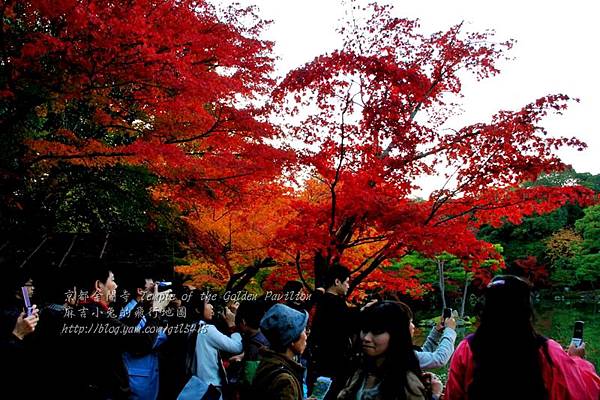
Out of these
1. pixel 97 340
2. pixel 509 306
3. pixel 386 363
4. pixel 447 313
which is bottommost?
pixel 97 340

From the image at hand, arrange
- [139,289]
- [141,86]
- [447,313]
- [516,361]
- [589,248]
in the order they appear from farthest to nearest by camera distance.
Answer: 1. [589,248]
2. [141,86]
3. [139,289]
4. [447,313]
5. [516,361]

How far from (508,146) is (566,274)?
37.1 metres

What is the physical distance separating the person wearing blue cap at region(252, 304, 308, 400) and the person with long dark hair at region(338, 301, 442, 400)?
0.30 meters

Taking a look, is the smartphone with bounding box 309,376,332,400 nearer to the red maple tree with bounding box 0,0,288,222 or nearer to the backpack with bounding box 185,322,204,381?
the backpack with bounding box 185,322,204,381

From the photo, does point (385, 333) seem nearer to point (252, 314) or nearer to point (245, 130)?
point (252, 314)

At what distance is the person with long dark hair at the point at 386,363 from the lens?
8.27 ft

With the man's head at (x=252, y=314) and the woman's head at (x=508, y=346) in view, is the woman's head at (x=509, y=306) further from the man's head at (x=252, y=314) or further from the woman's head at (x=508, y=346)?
the man's head at (x=252, y=314)

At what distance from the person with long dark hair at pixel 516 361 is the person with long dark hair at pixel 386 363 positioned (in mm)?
286

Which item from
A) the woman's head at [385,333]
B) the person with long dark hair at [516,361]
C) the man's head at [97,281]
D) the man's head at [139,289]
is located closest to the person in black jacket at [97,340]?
the man's head at [97,281]

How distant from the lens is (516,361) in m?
2.31

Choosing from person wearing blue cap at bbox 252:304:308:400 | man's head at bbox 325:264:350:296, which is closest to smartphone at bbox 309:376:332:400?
person wearing blue cap at bbox 252:304:308:400

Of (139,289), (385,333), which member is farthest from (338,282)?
(139,289)

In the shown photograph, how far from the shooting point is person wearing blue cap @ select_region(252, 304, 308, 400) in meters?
2.66

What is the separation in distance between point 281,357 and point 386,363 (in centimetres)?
63
